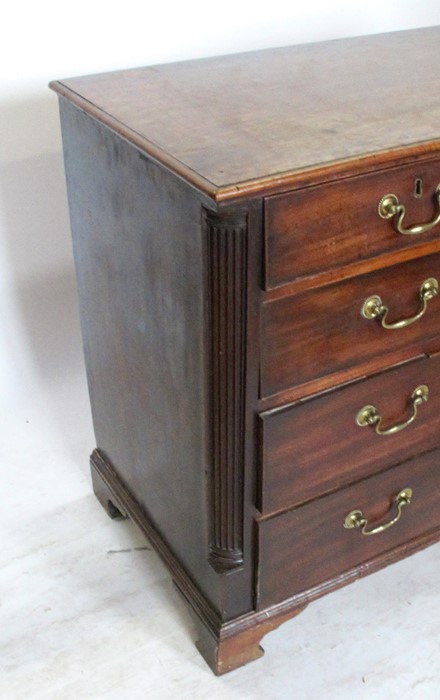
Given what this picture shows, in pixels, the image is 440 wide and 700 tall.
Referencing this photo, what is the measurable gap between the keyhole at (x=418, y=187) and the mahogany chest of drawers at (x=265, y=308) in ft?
0.04

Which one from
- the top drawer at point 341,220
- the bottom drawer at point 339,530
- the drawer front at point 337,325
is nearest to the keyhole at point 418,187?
the top drawer at point 341,220

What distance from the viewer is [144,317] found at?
4.14 feet

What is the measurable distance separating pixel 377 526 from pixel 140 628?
45 centimetres

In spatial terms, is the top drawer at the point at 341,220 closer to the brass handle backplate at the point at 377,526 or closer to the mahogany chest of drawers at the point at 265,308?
the mahogany chest of drawers at the point at 265,308

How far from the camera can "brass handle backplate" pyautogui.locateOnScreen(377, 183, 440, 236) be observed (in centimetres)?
106

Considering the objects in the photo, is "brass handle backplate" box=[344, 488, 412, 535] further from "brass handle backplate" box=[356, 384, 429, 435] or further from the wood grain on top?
the wood grain on top

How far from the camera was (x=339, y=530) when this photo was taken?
1.35 m

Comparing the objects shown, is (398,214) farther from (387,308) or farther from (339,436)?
(339,436)

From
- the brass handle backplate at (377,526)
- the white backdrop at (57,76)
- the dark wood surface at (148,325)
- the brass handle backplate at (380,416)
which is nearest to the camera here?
the dark wood surface at (148,325)

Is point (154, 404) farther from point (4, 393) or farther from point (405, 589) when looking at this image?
point (4, 393)

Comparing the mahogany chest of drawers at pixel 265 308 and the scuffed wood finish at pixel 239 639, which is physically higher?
the mahogany chest of drawers at pixel 265 308

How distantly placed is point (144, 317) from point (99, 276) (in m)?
0.17

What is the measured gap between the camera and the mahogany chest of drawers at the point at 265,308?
3.38 ft

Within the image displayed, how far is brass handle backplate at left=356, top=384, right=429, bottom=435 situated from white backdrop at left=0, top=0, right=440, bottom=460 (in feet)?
2.66
